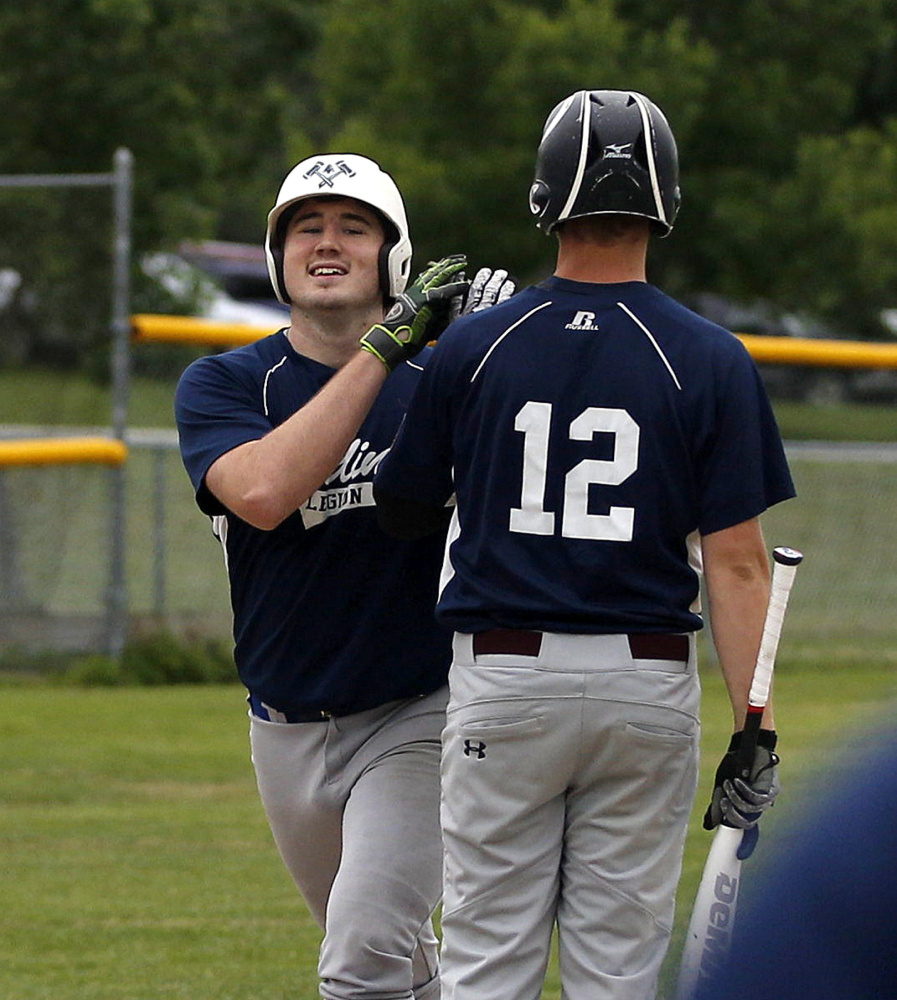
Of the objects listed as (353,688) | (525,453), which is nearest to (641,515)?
(525,453)

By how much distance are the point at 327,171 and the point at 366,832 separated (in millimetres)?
1502

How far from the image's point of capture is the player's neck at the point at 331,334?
14.8 feet

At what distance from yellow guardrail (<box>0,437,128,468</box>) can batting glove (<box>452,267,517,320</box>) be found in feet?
24.1

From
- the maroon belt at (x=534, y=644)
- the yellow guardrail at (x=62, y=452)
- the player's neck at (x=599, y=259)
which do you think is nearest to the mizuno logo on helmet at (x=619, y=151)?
the player's neck at (x=599, y=259)

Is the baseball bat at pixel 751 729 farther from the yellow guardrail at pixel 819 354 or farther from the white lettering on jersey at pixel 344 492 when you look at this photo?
the yellow guardrail at pixel 819 354

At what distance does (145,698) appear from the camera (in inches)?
428

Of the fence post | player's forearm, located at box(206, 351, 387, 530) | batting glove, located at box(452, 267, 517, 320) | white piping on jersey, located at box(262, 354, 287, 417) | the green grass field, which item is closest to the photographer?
batting glove, located at box(452, 267, 517, 320)

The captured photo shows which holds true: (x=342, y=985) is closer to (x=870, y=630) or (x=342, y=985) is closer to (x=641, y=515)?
(x=641, y=515)

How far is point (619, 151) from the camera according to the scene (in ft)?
11.7

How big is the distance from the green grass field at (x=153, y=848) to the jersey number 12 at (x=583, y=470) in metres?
0.77

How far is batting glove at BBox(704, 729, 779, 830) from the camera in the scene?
11.5ft

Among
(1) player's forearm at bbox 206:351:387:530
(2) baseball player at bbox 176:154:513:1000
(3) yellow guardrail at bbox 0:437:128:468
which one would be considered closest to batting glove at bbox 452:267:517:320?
(2) baseball player at bbox 176:154:513:1000

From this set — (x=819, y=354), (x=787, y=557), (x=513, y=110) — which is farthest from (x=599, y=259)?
(x=513, y=110)

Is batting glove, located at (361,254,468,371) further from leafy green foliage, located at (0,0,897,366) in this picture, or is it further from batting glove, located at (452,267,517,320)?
leafy green foliage, located at (0,0,897,366)
